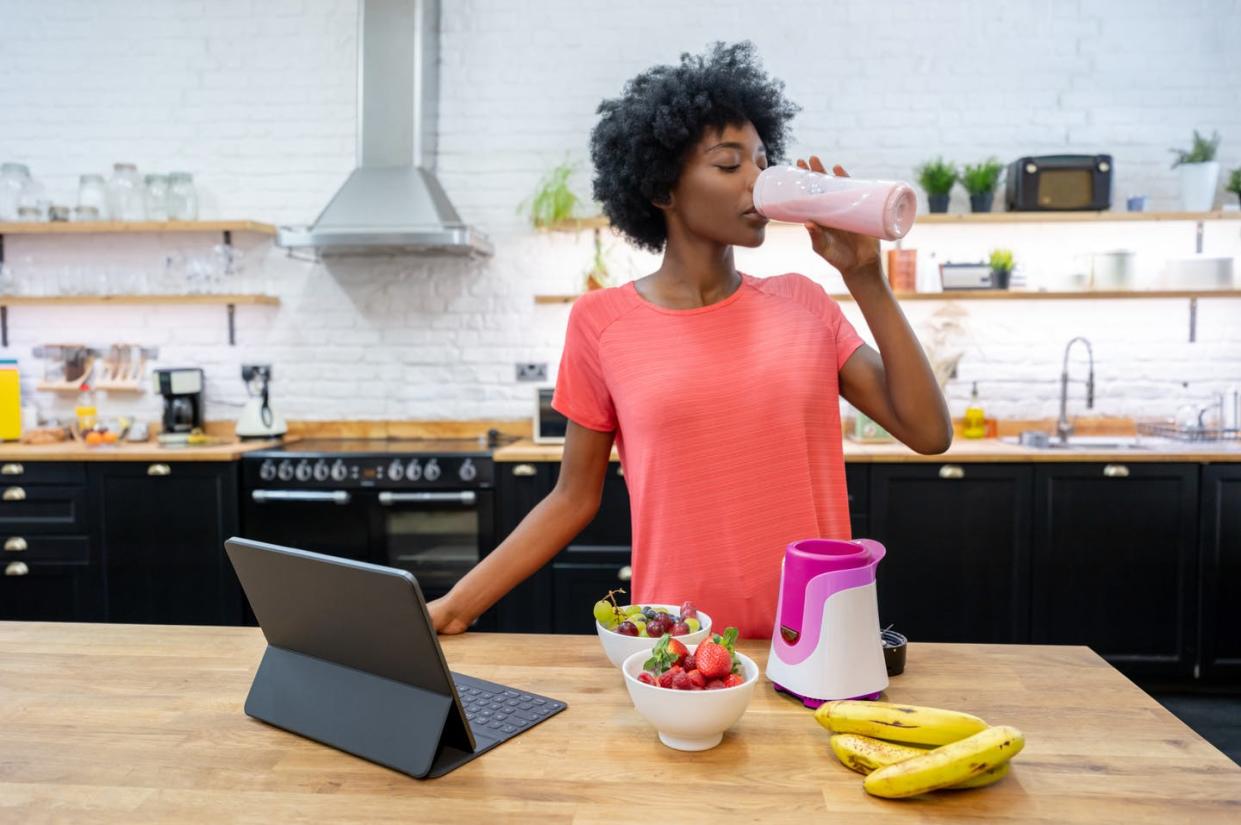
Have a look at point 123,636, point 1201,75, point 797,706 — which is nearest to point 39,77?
point 123,636

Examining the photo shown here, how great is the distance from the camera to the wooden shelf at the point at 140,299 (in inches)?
167

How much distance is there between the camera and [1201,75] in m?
4.09

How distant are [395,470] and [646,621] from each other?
Result: 2.57m

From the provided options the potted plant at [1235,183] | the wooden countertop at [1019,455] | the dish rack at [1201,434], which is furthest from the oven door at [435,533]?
the potted plant at [1235,183]

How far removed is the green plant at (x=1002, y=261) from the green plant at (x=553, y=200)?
1.74 m

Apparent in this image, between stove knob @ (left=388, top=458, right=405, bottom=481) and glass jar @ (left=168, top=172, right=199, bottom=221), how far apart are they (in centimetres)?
156

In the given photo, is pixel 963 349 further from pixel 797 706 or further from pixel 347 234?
pixel 797 706

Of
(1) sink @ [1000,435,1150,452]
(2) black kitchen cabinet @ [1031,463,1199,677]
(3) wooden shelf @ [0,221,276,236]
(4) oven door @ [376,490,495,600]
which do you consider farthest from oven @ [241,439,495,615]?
(1) sink @ [1000,435,1150,452]

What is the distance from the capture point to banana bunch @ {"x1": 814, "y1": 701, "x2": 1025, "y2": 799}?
97 cm

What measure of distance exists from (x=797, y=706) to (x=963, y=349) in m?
3.29

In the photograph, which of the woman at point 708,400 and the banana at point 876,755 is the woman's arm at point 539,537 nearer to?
the woman at point 708,400

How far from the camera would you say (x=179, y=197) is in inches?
169

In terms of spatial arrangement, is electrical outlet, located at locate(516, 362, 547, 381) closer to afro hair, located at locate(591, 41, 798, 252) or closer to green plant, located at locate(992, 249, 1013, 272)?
green plant, located at locate(992, 249, 1013, 272)

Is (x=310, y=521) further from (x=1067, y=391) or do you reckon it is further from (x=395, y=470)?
(x=1067, y=391)
